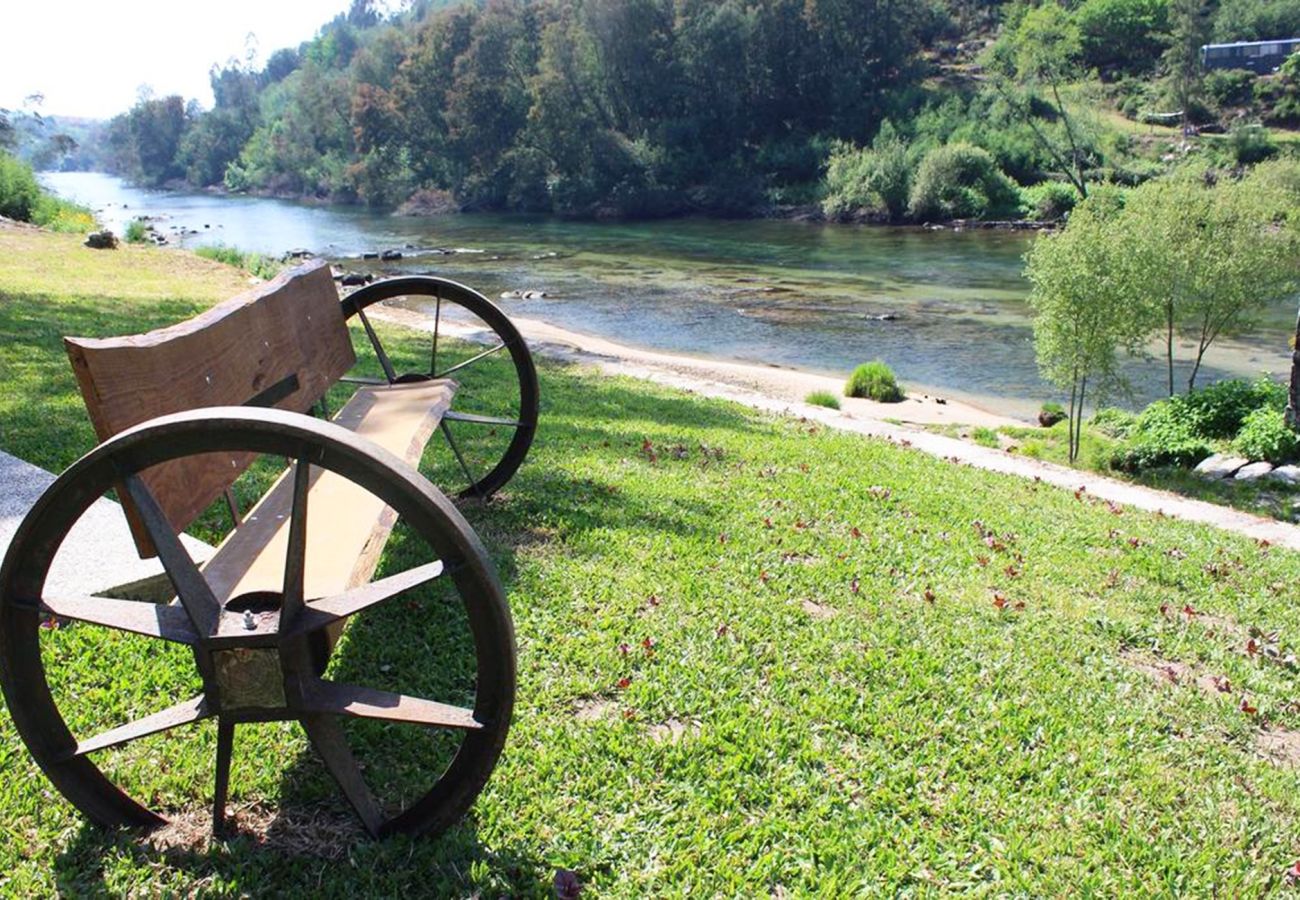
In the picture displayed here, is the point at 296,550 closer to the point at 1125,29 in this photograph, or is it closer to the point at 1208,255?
the point at 1208,255

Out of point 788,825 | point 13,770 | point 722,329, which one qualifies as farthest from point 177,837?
point 722,329

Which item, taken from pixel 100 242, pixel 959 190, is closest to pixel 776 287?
pixel 100 242

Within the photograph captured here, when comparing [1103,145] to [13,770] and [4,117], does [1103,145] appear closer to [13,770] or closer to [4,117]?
[4,117]

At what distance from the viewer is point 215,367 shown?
336 cm

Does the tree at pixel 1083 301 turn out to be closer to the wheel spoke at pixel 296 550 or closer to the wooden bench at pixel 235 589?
the wooden bench at pixel 235 589

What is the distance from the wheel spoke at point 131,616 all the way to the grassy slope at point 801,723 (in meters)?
0.67

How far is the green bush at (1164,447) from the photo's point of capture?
15852mm

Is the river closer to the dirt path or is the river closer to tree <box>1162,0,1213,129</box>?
the dirt path

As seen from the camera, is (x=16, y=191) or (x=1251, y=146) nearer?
(x=16, y=191)

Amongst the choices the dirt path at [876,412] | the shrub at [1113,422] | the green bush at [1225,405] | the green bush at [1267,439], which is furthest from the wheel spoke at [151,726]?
the shrub at [1113,422]

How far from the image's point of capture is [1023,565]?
5.61 metres

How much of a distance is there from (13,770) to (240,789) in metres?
0.74

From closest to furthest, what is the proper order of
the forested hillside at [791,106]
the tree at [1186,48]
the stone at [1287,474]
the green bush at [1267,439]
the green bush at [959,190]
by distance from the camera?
1. the stone at [1287,474]
2. the green bush at [1267,439]
3. the green bush at [959,190]
4. the forested hillside at [791,106]
5. the tree at [1186,48]

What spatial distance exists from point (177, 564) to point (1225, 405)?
62.1ft
